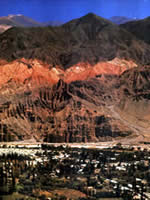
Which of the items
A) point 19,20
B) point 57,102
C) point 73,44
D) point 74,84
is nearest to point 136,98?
point 74,84

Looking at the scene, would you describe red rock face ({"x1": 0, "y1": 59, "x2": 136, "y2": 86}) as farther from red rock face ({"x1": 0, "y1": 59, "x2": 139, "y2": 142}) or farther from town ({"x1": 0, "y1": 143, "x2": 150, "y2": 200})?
town ({"x1": 0, "y1": 143, "x2": 150, "y2": 200})

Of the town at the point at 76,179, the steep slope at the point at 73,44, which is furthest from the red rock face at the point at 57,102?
the town at the point at 76,179

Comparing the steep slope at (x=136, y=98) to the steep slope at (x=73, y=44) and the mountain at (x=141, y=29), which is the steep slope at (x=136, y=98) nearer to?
the steep slope at (x=73, y=44)

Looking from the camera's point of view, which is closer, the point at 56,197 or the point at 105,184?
the point at 56,197

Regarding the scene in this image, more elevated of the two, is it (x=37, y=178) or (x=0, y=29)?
(x=0, y=29)

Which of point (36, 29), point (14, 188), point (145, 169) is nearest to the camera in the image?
point (14, 188)

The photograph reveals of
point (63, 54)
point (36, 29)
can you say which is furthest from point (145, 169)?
point (36, 29)

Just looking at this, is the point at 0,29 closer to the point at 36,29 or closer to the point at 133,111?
the point at 36,29
